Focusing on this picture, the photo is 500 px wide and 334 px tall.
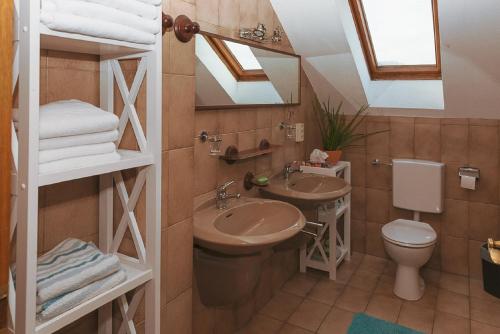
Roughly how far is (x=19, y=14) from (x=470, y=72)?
8.28 feet

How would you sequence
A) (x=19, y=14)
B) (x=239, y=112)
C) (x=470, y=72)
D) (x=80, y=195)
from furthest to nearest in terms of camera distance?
1. (x=470, y=72)
2. (x=239, y=112)
3. (x=80, y=195)
4. (x=19, y=14)

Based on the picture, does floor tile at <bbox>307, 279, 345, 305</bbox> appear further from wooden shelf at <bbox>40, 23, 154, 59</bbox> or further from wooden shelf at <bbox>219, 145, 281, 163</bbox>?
wooden shelf at <bbox>40, 23, 154, 59</bbox>

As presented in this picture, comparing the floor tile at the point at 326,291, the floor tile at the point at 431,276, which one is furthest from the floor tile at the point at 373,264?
the floor tile at the point at 326,291

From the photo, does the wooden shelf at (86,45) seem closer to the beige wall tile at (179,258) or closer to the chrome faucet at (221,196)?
the beige wall tile at (179,258)

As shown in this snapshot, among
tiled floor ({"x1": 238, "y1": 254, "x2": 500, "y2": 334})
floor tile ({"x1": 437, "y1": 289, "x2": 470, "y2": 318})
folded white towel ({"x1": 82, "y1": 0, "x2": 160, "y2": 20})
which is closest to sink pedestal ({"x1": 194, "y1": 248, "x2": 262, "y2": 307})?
tiled floor ({"x1": 238, "y1": 254, "x2": 500, "y2": 334})

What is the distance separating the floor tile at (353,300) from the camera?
8.33ft

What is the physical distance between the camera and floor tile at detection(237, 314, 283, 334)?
7.48 feet

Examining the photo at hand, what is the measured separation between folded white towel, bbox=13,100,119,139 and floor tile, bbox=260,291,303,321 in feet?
5.95

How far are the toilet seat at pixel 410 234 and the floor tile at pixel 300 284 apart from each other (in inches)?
25.6

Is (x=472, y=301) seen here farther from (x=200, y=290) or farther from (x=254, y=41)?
(x=254, y=41)

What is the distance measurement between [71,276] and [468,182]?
8.94 ft

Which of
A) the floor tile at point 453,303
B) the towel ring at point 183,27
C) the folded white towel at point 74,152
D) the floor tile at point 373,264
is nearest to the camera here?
the folded white towel at point 74,152

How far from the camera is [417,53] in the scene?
2.88m

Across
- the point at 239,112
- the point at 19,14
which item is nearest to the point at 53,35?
the point at 19,14
